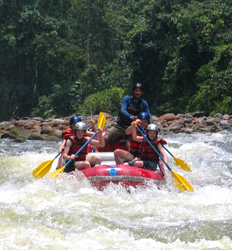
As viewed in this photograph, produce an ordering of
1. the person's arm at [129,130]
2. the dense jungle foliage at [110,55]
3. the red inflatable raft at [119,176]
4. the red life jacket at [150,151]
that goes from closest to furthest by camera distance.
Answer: the red inflatable raft at [119,176]
the red life jacket at [150,151]
the person's arm at [129,130]
the dense jungle foliage at [110,55]

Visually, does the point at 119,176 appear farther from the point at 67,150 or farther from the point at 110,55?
the point at 110,55

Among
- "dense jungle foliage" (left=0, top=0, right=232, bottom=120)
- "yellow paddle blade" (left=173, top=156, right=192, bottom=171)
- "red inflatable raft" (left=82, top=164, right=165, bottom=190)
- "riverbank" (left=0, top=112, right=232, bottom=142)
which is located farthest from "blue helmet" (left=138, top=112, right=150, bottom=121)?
"dense jungle foliage" (left=0, top=0, right=232, bottom=120)

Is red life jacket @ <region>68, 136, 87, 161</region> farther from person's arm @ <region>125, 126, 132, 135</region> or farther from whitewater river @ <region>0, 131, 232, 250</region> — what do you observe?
person's arm @ <region>125, 126, 132, 135</region>

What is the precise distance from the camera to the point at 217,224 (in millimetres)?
5926

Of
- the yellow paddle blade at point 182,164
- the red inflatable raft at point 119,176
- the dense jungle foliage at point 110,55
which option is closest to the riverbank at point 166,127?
the dense jungle foliage at point 110,55

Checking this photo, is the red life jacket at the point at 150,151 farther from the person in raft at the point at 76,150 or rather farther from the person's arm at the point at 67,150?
the person's arm at the point at 67,150

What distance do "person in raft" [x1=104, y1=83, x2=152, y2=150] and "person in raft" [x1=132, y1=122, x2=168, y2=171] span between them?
16.0 inches

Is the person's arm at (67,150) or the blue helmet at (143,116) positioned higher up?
the blue helmet at (143,116)

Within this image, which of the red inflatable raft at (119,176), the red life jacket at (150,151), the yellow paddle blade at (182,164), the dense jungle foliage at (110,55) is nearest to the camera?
the red inflatable raft at (119,176)

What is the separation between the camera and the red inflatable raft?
7496 mm

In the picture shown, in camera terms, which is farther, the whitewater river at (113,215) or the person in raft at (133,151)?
the person in raft at (133,151)

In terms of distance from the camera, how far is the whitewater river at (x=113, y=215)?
5.34 meters

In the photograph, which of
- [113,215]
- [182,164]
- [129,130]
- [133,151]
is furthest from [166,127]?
[113,215]

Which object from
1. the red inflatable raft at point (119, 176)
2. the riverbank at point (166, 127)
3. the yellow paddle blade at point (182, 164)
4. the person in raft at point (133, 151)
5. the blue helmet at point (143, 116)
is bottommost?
the riverbank at point (166, 127)
